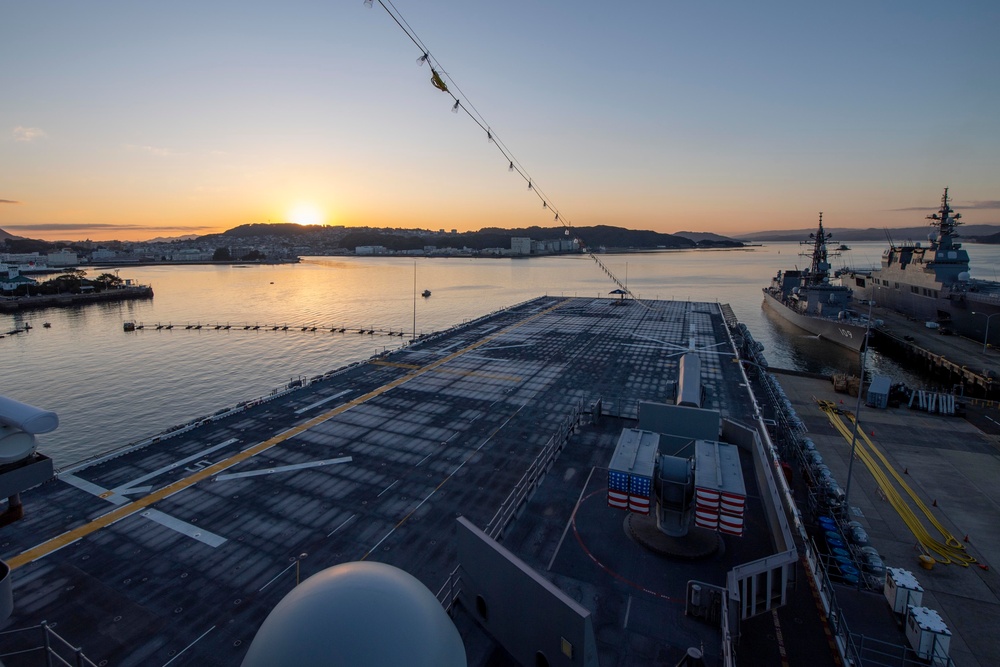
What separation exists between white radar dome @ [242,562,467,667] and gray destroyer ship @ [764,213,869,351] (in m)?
73.3

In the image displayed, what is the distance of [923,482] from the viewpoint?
26.9m

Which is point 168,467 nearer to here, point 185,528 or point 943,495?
point 185,528

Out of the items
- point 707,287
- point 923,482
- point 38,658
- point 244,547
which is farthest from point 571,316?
point 707,287

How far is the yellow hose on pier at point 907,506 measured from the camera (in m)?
20.5

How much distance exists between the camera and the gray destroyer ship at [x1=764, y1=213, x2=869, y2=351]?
2623 inches

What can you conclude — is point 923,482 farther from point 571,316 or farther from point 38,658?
point 571,316

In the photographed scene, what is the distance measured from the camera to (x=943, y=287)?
63.2 m

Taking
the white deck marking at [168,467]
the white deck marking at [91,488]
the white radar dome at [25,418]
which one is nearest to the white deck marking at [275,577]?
the white radar dome at [25,418]

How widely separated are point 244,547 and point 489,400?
18601 millimetres

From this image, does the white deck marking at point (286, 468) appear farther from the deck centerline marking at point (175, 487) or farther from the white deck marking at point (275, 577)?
the white deck marking at point (275, 577)

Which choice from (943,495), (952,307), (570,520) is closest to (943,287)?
(952,307)

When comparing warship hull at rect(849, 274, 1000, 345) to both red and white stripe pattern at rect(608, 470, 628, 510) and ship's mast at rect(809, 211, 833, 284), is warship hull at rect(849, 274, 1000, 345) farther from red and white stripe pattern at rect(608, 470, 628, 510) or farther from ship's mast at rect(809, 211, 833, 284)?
red and white stripe pattern at rect(608, 470, 628, 510)

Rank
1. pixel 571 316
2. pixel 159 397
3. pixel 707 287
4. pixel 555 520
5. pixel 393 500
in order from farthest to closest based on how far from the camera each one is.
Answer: pixel 707 287 → pixel 571 316 → pixel 159 397 → pixel 393 500 → pixel 555 520

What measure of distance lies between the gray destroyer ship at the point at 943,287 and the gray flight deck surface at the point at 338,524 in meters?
47.4
